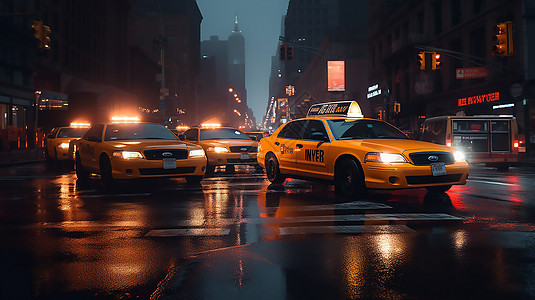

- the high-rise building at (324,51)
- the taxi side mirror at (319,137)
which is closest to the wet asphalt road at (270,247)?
the taxi side mirror at (319,137)

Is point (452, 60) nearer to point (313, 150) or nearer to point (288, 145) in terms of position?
point (288, 145)

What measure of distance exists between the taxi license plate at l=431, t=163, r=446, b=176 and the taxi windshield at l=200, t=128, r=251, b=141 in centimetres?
914

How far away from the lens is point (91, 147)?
1325 centimetres

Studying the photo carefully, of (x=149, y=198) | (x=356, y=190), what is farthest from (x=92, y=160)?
(x=356, y=190)

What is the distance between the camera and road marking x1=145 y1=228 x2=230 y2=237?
257 inches

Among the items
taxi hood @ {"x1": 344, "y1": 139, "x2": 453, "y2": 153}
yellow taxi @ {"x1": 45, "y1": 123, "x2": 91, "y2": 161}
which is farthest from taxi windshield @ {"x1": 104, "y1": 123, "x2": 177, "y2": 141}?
yellow taxi @ {"x1": 45, "y1": 123, "x2": 91, "y2": 161}

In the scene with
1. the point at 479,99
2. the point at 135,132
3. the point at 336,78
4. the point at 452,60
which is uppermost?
the point at 336,78

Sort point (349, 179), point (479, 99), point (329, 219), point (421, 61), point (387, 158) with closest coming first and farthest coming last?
1. point (329, 219)
2. point (387, 158)
3. point (349, 179)
4. point (421, 61)
5. point (479, 99)

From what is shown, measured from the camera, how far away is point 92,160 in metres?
13.0

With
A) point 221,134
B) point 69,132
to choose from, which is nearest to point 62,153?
point 69,132

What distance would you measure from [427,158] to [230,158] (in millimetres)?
7812

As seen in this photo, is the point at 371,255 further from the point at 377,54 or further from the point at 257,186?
the point at 377,54

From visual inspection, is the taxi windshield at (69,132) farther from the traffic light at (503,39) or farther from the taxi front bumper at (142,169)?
the traffic light at (503,39)

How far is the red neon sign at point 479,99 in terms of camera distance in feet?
A: 111
